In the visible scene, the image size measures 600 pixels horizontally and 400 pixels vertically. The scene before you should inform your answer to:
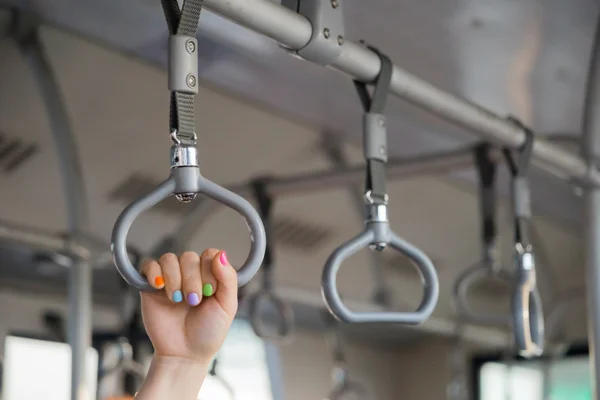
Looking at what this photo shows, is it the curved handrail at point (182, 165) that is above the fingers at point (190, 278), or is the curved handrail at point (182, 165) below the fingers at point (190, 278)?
above

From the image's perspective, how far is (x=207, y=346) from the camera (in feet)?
3.92

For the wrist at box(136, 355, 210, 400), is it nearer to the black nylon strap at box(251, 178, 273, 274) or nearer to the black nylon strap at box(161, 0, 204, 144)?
the black nylon strap at box(161, 0, 204, 144)

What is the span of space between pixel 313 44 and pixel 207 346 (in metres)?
0.50

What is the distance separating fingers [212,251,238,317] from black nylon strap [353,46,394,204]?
1.19 ft

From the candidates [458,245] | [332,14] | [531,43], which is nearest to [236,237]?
[458,245]

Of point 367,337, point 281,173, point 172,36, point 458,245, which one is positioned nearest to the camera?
point 172,36

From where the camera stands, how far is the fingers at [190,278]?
1108 mm

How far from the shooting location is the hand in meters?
1.11

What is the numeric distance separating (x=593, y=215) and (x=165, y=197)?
4.52ft

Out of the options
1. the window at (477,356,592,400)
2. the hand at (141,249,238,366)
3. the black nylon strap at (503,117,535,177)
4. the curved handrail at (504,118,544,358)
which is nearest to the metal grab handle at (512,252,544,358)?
the curved handrail at (504,118,544,358)

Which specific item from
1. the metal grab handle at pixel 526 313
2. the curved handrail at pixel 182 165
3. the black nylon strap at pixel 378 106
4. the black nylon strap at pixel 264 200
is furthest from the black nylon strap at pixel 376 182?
the black nylon strap at pixel 264 200

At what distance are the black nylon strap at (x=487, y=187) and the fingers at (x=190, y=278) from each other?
125 centimetres

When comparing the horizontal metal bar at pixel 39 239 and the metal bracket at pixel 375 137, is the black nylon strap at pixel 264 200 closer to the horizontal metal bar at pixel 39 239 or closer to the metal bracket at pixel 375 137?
the horizontal metal bar at pixel 39 239

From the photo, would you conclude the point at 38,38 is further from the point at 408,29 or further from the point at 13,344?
the point at 13,344
